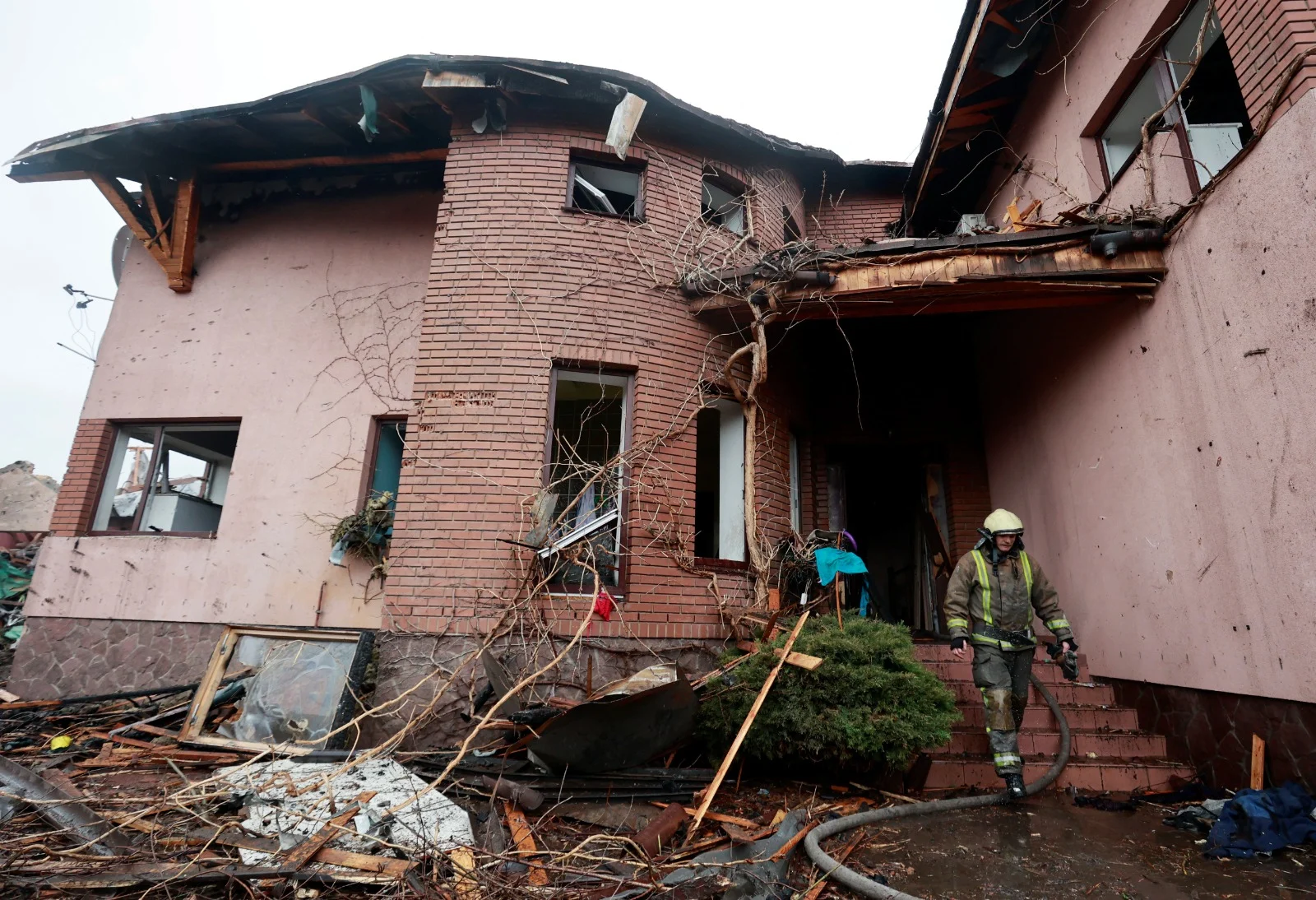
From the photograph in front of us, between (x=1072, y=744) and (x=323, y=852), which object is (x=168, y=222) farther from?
(x=1072, y=744)

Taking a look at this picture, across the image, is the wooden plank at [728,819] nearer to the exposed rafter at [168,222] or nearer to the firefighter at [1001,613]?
the firefighter at [1001,613]

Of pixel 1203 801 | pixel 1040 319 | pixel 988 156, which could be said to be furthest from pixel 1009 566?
pixel 988 156

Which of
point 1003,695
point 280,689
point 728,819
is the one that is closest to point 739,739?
point 728,819

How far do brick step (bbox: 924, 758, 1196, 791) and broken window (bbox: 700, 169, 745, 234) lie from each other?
6.27 metres

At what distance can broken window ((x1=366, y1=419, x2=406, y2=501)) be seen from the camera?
321 inches

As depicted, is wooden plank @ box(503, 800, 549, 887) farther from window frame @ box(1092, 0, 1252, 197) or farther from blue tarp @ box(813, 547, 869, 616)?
window frame @ box(1092, 0, 1252, 197)

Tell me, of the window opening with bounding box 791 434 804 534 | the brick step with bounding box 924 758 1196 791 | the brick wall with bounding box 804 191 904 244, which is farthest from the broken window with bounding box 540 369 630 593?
the brick wall with bounding box 804 191 904 244

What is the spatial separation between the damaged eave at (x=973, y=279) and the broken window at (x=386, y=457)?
460cm

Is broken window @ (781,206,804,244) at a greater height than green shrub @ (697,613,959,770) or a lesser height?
greater

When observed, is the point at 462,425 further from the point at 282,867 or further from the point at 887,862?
the point at 887,862

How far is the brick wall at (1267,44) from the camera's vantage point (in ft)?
14.5

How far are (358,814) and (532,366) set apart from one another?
13.2 feet

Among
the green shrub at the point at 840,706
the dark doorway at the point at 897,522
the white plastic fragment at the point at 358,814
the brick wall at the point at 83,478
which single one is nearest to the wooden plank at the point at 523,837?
the white plastic fragment at the point at 358,814

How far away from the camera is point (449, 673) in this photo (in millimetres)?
5652
